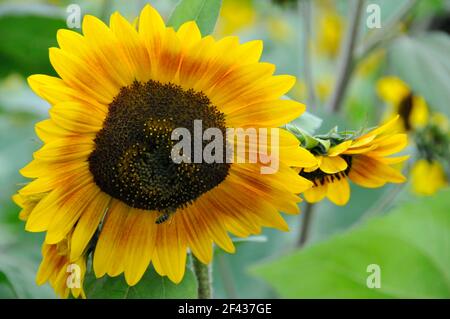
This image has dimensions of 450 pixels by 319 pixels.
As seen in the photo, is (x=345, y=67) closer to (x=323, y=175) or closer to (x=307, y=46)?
(x=307, y=46)

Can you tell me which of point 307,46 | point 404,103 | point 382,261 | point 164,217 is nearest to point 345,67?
point 307,46

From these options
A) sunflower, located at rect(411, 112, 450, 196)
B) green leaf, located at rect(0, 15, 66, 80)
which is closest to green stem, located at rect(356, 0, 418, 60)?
sunflower, located at rect(411, 112, 450, 196)

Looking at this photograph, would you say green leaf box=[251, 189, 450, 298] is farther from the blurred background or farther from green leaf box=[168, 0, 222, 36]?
green leaf box=[168, 0, 222, 36]

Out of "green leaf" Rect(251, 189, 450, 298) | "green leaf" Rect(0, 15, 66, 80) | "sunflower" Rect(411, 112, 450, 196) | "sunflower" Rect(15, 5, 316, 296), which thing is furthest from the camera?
"sunflower" Rect(411, 112, 450, 196)

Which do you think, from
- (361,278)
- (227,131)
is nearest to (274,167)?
(227,131)

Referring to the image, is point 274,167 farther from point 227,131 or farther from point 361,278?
point 361,278

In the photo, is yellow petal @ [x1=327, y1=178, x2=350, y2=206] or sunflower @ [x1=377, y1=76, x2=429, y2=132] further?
sunflower @ [x1=377, y1=76, x2=429, y2=132]
